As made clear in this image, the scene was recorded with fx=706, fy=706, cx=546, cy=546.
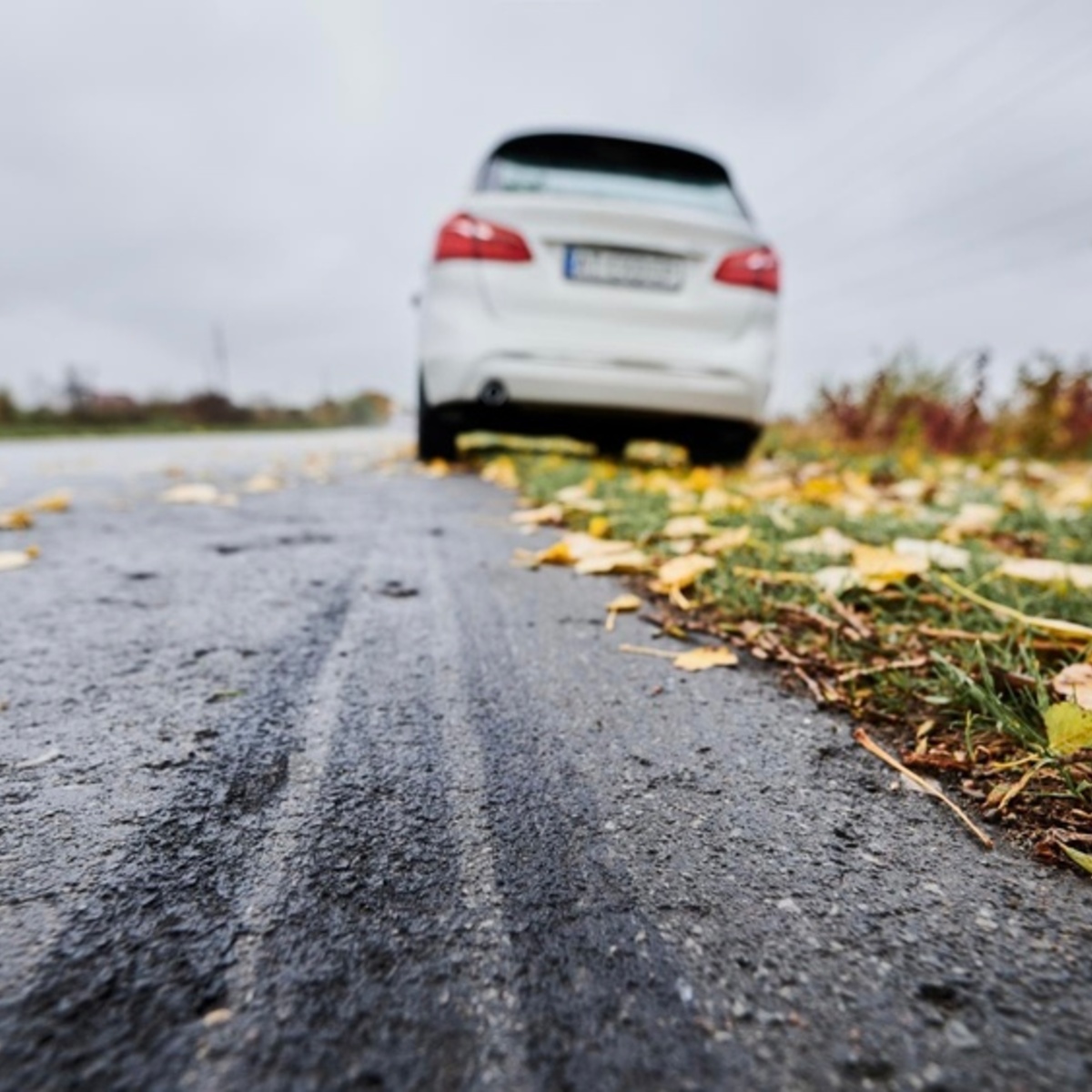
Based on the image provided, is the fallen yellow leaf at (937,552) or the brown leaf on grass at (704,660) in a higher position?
the fallen yellow leaf at (937,552)

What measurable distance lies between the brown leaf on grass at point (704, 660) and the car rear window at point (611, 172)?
9.62 ft

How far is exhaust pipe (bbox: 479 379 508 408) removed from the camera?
3379mm

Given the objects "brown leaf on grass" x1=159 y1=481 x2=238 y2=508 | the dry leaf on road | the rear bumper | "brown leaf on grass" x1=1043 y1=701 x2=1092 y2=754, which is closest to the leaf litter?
"brown leaf on grass" x1=1043 y1=701 x2=1092 y2=754

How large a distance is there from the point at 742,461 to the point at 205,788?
390 cm

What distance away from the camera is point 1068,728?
81 cm

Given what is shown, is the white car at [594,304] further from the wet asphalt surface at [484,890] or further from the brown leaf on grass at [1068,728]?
the brown leaf on grass at [1068,728]

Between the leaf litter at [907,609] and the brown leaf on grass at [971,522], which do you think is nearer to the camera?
the leaf litter at [907,609]

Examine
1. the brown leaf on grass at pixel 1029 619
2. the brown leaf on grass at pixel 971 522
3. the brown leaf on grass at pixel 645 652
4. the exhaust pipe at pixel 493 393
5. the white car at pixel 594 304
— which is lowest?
the brown leaf on grass at pixel 645 652

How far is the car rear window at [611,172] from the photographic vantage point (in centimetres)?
357

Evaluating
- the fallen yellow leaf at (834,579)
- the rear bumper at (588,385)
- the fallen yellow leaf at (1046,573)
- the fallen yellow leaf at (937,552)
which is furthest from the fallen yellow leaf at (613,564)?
the rear bumper at (588,385)

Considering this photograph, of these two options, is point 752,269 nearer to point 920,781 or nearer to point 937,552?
point 937,552

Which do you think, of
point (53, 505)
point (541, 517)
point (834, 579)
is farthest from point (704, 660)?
point (53, 505)

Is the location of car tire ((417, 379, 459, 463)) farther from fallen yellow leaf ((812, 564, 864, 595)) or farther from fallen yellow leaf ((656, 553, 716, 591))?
fallen yellow leaf ((812, 564, 864, 595))

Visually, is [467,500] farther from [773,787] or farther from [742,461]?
[773,787]
